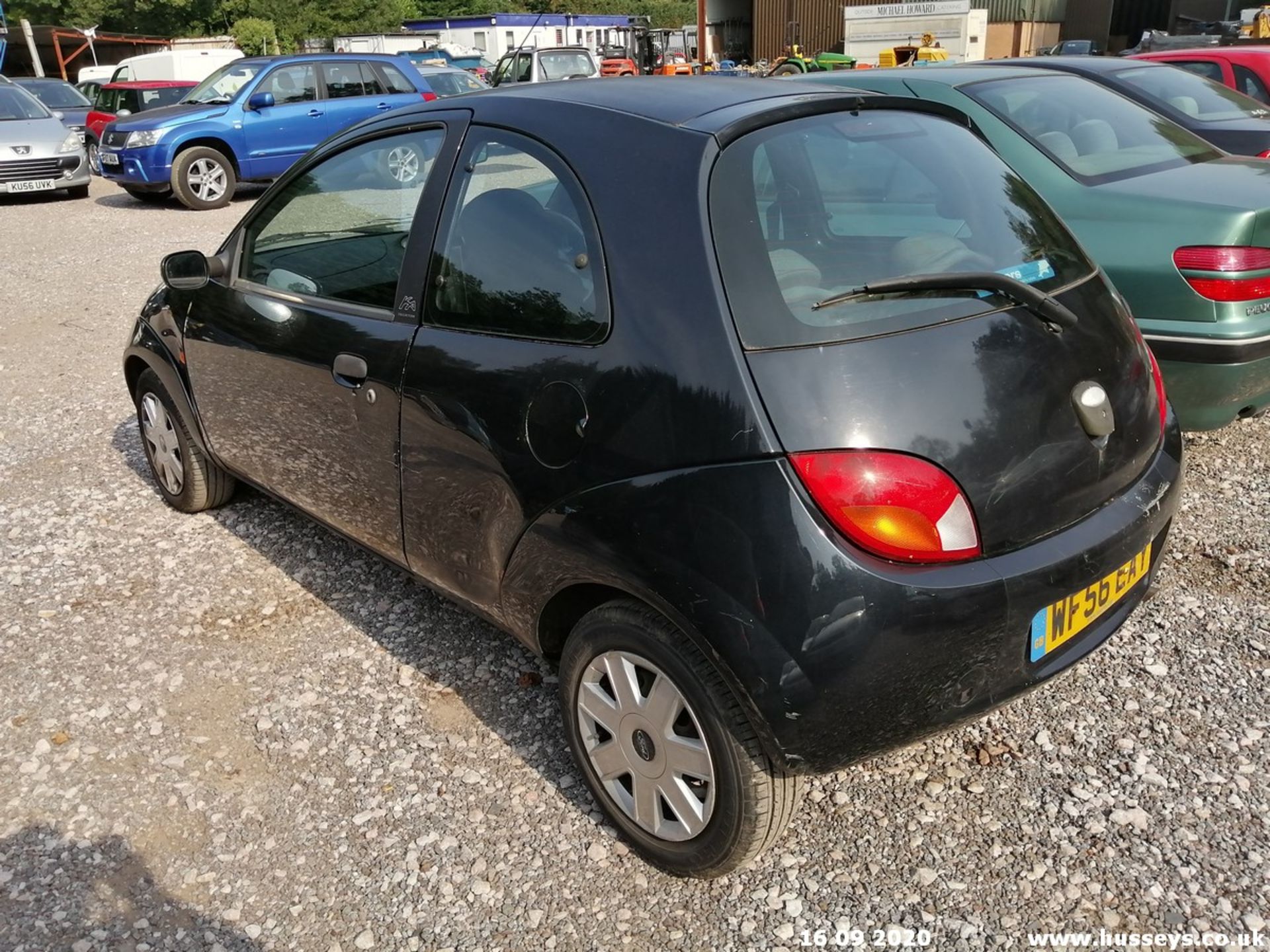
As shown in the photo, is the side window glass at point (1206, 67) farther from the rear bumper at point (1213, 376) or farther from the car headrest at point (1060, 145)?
the rear bumper at point (1213, 376)

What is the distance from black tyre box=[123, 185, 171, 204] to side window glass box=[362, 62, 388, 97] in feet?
9.96

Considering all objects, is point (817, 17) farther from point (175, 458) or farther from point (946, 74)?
point (175, 458)

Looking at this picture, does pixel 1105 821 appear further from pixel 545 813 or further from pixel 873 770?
pixel 545 813

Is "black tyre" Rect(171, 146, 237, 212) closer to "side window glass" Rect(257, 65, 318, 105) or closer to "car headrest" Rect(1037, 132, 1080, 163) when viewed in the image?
"side window glass" Rect(257, 65, 318, 105)

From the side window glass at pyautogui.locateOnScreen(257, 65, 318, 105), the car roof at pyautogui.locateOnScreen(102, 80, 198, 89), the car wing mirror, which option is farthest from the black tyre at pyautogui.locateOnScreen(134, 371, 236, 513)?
the car roof at pyautogui.locateOnScreen(102, 80, 198, 89)

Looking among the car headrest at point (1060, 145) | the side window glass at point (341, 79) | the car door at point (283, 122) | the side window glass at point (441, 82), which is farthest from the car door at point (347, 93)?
the car headrest at point (1060, 145)

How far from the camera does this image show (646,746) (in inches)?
96.3

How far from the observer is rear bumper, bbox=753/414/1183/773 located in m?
2.05

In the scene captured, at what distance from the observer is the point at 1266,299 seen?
13.1ft

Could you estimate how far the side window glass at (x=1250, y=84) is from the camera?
28.5ft

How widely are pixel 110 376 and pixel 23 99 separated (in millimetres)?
11527

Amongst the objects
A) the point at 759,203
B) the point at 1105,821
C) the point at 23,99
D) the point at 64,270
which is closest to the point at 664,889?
the point at 1105,821

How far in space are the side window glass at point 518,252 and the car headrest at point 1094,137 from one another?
127 inches

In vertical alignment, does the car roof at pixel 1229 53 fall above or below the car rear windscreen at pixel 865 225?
below
